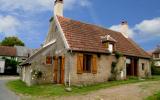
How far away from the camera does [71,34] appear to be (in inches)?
911

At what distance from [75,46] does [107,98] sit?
844cm

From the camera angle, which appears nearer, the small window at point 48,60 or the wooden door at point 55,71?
the wooden door at point 55,71

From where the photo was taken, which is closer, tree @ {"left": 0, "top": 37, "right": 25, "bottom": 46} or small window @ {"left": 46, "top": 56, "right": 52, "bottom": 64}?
small window @ {"left": 46, "top": 56, "right": 52, "bottom": 64}

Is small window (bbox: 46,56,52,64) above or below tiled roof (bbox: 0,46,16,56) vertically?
below

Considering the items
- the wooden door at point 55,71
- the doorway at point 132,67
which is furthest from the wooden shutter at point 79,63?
the doorway at point 132,67

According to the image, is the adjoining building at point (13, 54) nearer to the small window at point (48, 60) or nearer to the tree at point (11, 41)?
the tree at point (11, 41)

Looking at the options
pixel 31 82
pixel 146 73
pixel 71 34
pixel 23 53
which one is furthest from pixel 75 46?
pixel 23 53

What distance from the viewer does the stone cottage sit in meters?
21.7

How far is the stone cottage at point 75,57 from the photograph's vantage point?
71.2 feet

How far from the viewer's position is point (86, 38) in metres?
24.2

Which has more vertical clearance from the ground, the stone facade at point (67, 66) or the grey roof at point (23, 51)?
the grey roof at point (23, 51)

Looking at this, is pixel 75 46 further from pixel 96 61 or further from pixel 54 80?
pixel 54 80

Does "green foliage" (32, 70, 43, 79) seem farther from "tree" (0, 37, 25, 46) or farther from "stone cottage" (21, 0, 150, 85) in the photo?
"tree" (0, 37, 25, 46)

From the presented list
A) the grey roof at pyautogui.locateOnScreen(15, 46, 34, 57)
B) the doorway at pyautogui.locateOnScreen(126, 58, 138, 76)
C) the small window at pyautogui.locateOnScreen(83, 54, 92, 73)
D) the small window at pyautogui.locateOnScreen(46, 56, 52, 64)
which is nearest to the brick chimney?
the small window at pyautogui.locateOnScreen(46, 56, 52, 64)
